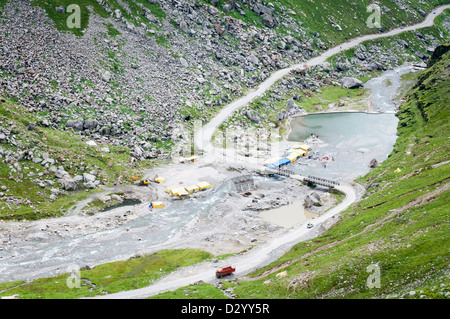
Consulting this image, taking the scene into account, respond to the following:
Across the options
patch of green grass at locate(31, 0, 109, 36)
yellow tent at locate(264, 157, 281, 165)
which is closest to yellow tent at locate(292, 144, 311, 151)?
yellow tent at locate(264, 157, 281, 165)

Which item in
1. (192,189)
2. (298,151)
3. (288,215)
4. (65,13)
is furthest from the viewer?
(65,13)

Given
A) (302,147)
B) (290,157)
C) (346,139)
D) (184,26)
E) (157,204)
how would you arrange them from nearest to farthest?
1. (157,204)
2. (290,157)
3. (302,147)
4. (346,139)
5. (184,26)

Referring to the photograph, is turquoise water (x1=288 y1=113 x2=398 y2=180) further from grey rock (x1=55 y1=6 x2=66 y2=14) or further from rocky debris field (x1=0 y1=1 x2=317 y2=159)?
grey rock (x1=55 y1=6 x2=66 y2=14)

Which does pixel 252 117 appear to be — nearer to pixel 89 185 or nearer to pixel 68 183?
pixel 89 185

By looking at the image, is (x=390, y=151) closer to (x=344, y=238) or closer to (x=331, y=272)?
(x=344, y=238)

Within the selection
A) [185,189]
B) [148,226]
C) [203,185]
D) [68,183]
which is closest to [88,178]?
[68,183]

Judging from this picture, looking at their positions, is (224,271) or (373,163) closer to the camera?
(224,271)

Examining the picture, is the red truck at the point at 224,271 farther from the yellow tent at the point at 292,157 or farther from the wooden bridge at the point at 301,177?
the yellow tent at the point at 292,157
